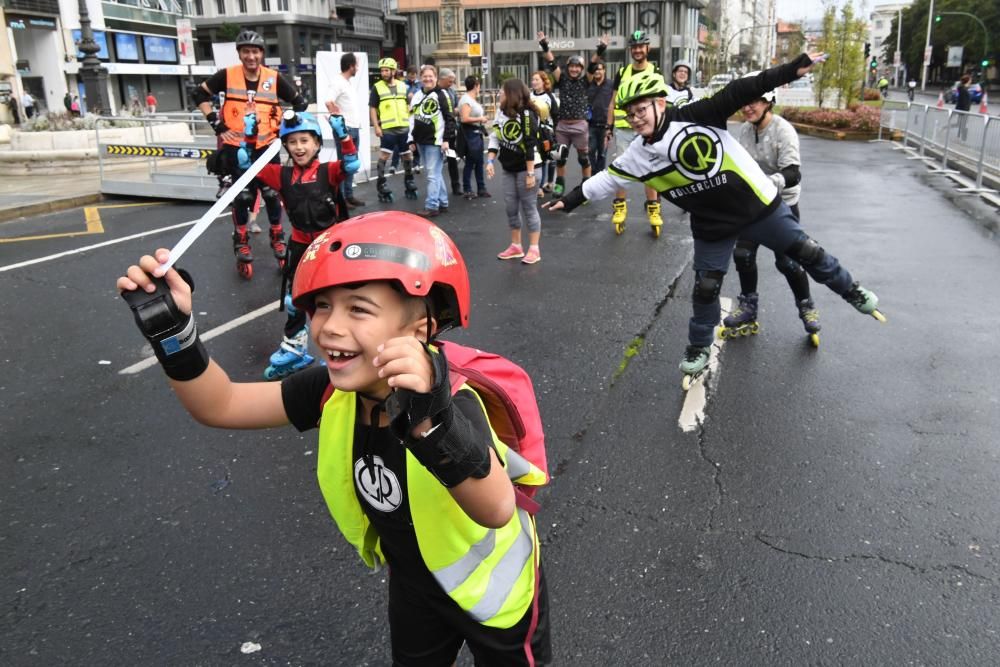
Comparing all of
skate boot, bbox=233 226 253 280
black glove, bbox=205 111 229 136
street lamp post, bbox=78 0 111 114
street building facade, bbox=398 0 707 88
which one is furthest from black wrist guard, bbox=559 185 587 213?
street building facade, bbox=398 0 707 88

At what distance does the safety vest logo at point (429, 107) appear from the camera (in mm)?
11352

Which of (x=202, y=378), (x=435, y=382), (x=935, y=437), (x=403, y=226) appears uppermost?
(x=403, y=226)

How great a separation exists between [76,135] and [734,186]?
15.7m

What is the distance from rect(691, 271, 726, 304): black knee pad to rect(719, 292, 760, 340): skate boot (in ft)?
3.81

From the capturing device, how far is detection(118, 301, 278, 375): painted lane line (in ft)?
18.4

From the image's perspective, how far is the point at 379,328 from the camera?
1.58 metres

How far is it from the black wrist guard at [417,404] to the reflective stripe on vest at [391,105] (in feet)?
38.7

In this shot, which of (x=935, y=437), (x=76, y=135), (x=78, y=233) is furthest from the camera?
(x=76, y=135)

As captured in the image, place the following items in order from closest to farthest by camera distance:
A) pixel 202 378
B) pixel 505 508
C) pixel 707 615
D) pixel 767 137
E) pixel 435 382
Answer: pixel 435 382
pixel 505 508
pixel 202 378
pixel 707 615
pixel 767 137

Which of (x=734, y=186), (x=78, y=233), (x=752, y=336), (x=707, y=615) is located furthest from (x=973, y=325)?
(x=78, y=233)

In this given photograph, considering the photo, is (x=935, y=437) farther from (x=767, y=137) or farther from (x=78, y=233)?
(x=78, y=233)

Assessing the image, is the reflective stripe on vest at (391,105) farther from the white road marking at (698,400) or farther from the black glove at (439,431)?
the black glove at (439,431)

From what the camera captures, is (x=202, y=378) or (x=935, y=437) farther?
(x=935, y=437)

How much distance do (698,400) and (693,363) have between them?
0.91 feet
